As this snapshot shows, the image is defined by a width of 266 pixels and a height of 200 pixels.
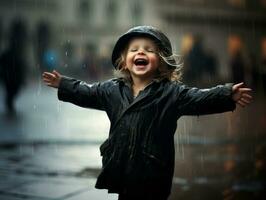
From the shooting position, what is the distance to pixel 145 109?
107 inches

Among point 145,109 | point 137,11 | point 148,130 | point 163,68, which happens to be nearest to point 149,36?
point 163,68

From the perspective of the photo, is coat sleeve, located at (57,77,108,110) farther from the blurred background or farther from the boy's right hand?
the blurred background

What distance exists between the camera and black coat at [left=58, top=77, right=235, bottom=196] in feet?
8.77

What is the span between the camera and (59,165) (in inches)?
242

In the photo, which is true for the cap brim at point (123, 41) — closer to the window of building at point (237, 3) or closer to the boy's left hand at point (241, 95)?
the boy's left hand at point (241, 95)

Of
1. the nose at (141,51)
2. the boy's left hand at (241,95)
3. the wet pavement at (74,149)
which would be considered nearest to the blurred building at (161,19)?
the wet pavement at (74,149)

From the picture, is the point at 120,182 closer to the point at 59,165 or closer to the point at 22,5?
the point at 59,165

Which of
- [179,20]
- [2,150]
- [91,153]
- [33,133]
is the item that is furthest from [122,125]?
[179,20]

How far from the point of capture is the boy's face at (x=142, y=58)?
2.82 meters

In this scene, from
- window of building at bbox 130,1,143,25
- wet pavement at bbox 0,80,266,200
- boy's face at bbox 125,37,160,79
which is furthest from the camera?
window of building at bbox 130,1,143,25

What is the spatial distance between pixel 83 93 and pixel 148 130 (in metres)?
0.48

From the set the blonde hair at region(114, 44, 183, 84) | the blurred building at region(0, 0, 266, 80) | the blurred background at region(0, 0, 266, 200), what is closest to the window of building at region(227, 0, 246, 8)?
the blurred building at region(0, 0, 266, 80)

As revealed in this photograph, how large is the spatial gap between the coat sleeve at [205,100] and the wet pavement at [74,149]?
2128mm

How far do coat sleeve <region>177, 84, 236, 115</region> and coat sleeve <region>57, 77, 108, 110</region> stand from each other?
45 centimetres
